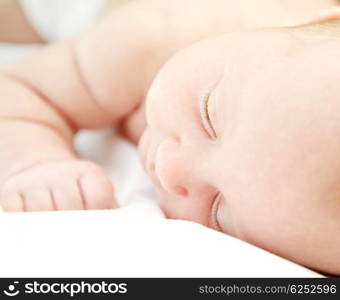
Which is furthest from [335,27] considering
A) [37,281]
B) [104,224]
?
[37,281]

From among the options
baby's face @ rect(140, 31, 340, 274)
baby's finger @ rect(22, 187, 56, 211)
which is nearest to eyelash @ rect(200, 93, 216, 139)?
baby's face @ rect(140, 31, 340, 274)

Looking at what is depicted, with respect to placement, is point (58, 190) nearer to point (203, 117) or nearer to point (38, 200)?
point (38, 200)

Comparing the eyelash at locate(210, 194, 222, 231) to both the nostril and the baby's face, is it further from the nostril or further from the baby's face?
the nostril

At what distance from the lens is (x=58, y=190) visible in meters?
0.98

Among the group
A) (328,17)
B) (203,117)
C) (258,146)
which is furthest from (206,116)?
(328,17)

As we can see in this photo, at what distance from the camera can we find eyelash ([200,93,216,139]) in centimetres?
89

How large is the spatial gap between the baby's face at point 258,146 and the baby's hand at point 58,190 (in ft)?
0.33

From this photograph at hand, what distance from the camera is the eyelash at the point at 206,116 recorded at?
0.89m

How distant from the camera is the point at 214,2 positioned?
129 centimetres

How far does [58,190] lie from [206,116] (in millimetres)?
276

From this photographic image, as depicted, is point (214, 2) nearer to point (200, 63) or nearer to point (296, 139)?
point (200, 63)

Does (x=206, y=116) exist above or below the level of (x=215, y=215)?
above

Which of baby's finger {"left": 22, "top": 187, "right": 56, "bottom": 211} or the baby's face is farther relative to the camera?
baby's finger {"left": 22, "top": 187, "right": 56, "bottom": 211}

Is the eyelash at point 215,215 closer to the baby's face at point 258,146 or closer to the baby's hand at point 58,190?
the baby's face at point 258,146
